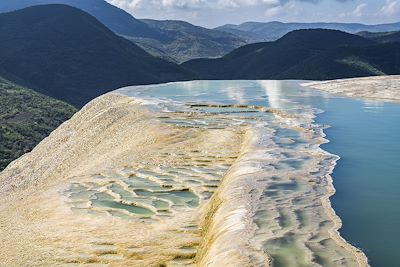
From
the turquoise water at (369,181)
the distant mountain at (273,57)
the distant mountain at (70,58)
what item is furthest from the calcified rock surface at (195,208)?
the distant mountain at (273,57)

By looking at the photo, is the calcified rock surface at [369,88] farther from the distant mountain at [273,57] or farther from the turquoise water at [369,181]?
the distant mountain at [273,57]

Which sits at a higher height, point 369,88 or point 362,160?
point 369,88

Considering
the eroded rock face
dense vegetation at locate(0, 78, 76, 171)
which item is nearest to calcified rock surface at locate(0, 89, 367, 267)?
the eroded rock face

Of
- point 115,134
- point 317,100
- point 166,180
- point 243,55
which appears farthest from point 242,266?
point 243,55

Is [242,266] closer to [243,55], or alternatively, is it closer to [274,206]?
[274,206]

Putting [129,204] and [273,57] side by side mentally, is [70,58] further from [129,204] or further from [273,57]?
[129,204]

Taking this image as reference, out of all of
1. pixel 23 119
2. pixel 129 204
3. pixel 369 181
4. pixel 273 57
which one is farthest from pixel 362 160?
pixel 273 57

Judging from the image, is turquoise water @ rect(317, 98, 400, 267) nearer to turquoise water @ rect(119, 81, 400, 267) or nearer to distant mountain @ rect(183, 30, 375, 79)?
turquoise water @ rect(119, 81, 400, 267)
